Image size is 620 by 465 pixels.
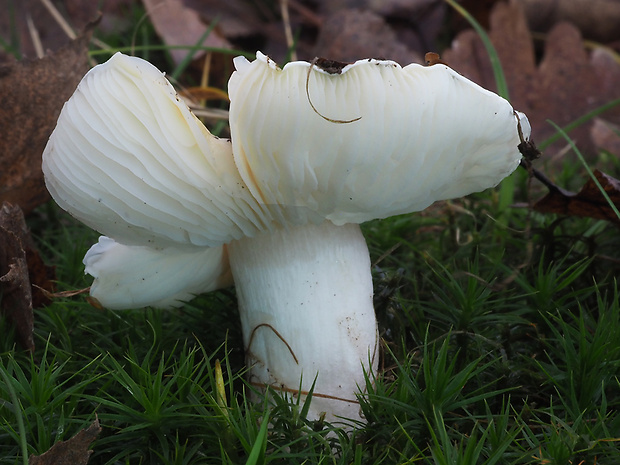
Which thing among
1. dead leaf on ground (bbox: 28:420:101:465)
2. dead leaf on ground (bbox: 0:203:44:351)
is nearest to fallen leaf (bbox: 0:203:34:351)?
dead leaf on ground (bbox: 0:203:44:351)

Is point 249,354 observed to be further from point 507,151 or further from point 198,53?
point 198,53

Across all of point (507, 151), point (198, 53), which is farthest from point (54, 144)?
point (198, 53)

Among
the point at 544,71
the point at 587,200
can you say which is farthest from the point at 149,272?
the point at 544,71

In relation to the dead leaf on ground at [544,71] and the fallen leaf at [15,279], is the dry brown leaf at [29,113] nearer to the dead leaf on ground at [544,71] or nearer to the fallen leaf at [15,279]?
the fallen leaf at [15,279]

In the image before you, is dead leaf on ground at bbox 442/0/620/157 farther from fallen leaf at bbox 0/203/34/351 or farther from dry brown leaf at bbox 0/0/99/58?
fallen leaf at bbox 0/203/34/351

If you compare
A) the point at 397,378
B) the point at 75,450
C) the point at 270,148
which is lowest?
the point at 397,378

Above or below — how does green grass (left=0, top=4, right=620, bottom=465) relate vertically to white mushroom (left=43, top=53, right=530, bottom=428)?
below

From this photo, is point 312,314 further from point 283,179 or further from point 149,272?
point 149,272
